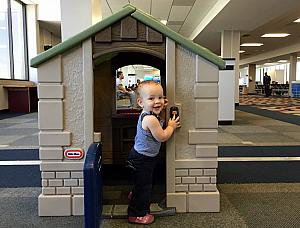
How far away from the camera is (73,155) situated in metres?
2.15

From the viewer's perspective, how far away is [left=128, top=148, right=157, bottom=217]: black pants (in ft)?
6.83

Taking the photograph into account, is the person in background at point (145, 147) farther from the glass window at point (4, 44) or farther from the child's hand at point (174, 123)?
the glass window at point (4, 44)

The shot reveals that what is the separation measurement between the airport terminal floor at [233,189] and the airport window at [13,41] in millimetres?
5677

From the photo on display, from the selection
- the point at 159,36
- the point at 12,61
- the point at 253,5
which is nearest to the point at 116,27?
the point at 159,36

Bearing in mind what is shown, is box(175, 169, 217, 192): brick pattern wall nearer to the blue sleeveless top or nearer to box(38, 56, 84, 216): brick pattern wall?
the blue sleeveless top

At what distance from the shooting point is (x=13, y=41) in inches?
408

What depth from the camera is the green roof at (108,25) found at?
6.78 feet

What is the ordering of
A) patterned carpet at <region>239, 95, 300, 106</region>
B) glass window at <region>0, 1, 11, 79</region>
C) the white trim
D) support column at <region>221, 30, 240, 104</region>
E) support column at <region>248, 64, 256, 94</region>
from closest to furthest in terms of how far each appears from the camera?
the white trim
support column at <region>221, 30, 240, 104</region>
glass window at <region>0, 1, 11, 79</region>
patterned carpet at <region>239, 95, 300, 106</region>
support column at <region>248, 64, 256, 94</region>

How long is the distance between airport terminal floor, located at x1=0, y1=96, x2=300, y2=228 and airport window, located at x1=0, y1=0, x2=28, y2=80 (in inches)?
224

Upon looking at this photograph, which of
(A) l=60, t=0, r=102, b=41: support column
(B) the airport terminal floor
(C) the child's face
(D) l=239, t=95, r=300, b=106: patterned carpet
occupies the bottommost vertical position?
(B) the airport terminal floor

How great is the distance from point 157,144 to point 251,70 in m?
27.3

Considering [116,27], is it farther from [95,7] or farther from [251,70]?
[251,70]

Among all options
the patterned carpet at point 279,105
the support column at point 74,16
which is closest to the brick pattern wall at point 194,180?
the support column at point 74,16

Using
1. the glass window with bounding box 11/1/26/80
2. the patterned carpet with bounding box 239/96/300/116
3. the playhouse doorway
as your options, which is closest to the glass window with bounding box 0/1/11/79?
the glass window with bounding box 11/1/26/80
